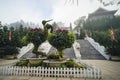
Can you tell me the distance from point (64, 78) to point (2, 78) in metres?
3.20

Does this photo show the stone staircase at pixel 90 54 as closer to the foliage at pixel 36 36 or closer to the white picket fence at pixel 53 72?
the foliage at pixel 36 36

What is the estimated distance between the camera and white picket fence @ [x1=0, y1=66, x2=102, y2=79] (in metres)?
8.28

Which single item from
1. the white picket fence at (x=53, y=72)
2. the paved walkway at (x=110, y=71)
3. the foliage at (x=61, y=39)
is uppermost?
the foliage at (x=61, y=39)

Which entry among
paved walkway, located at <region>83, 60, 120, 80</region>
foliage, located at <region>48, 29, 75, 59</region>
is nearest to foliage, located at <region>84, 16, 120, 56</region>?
paved walkway, located at <region>83, 60, 120, 80</region>

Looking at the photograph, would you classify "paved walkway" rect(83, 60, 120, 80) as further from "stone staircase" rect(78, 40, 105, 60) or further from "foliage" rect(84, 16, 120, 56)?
"stone staircase" rect(78, 40, 105, 60)

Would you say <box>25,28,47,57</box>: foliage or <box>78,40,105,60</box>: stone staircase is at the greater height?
<box>25,28,47,57</box>: foliage

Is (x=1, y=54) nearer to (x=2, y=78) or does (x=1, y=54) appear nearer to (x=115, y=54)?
(x=2, y=78)

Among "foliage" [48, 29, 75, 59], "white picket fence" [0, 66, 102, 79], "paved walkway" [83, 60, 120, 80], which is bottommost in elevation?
"paved walkway" [83, 60, 120, 80]

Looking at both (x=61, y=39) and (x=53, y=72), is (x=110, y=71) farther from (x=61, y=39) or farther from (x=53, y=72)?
(x=53, y=72)

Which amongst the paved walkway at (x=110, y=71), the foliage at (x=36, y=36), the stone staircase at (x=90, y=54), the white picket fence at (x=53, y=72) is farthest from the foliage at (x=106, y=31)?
the white picket fence at (x=53, y=72)

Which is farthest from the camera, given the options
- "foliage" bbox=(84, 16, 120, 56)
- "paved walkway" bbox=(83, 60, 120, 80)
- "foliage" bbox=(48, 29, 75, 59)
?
"foliage" bbox=(84, 16, 120, 56)

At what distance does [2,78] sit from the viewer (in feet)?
26.3

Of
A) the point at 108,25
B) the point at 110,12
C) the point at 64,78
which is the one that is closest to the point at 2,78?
the point at 64,78

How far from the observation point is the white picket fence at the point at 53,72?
27.2ft
